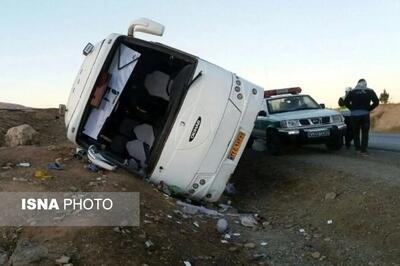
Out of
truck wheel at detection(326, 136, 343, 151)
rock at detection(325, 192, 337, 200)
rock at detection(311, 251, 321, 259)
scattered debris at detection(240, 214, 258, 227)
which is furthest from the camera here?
truck wheel at detection(326, 136, 343, 151)

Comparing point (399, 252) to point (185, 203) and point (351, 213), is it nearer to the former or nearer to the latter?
point (351, 213)

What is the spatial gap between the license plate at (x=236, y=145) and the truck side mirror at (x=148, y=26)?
76.6 inches

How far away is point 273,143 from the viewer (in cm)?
1201

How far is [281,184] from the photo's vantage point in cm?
959

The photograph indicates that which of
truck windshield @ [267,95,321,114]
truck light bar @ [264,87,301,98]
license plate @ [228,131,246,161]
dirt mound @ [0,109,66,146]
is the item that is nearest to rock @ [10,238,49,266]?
license plate @ [228,131,246,161]

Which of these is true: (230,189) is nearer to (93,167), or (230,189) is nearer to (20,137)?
(93,167)

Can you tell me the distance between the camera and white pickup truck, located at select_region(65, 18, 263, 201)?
708cm

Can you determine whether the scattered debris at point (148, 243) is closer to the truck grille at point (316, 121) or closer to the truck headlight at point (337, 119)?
the truck grille at point (316, 121)

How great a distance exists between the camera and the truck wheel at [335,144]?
40.7 feet

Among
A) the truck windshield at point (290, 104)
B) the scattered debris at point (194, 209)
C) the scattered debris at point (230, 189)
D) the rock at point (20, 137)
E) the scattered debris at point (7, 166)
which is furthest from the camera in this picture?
the truck windshield at point (290, 104)

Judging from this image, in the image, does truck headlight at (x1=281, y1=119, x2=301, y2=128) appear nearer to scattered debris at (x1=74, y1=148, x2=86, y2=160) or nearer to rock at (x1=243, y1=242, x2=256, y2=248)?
scattered debris at (x1=74, y1=148, x2=86, y2=160)

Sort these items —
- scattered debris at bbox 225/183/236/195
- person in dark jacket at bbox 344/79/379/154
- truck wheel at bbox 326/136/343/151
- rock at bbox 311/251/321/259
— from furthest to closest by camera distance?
1. truck wheel at bbox 326/136/343/151
2. person in dark jacket at bbox 344/79/379/154
3. scattered debris at bbox 225/183/236/195
4. rock at bbox 311/251/321/259

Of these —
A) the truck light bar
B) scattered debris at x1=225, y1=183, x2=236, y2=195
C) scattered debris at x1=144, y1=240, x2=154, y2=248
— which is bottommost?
scattered debris at x1=225, y1=183, x2=236, y2=195

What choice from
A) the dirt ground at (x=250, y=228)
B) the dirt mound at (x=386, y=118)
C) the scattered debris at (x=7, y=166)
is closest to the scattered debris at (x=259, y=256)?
the dirt ground at (x=250, y=228)
